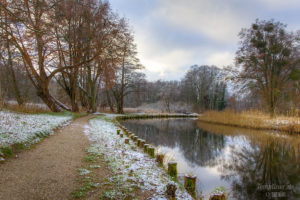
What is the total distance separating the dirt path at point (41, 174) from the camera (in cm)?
237

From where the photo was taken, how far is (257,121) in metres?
13.0

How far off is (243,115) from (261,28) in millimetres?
8239

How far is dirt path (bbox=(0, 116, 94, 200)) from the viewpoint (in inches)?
93.3

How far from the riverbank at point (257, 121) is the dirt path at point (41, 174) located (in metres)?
13.0

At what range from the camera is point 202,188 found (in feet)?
14.1

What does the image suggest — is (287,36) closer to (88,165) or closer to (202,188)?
(202,188)

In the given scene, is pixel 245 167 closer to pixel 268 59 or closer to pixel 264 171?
pixel 264 171

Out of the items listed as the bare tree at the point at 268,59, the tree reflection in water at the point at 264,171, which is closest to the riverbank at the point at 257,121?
the bare tree at the point at 268,59

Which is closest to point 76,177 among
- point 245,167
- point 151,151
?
point 151,151

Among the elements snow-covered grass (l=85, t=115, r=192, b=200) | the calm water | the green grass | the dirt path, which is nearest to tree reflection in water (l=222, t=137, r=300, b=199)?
the calm water

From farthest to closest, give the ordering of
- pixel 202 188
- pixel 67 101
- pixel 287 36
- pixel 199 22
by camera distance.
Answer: pixel 67 101
pixel 287 36
pixel 199 22
pixel 202 188

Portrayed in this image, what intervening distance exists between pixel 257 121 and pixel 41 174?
14344 millimetres

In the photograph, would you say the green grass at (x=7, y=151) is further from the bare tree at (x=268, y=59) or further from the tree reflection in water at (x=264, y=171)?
the bare tree at (x=268, y=59)

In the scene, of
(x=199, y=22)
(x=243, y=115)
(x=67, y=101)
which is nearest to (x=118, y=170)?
Answer: (x=199, y=22)
